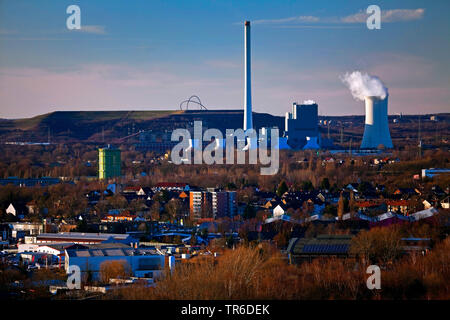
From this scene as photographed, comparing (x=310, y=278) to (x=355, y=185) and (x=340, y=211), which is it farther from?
(x=355, y=185)

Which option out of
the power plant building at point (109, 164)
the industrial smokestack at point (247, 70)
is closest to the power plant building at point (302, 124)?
the industrial smokestack at point (247, 70)

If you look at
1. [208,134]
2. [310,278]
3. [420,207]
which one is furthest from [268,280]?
[208,134]

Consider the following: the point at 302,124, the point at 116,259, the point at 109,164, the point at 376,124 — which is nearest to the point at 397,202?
the point at 116,259

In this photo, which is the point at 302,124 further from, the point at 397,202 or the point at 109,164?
the point at 397,202

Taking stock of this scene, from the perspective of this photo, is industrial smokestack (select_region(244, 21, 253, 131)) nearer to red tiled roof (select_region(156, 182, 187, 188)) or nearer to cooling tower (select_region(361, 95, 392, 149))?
cooling tower (select_region(361, 95, 392, 149))

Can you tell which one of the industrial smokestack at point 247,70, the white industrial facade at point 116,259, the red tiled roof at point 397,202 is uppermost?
the industrial smokestack at point 247,70

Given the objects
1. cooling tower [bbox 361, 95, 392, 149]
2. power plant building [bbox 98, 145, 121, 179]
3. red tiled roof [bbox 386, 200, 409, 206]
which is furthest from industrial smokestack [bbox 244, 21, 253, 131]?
red tiled roof [bbox 386, 200, 409, 206]

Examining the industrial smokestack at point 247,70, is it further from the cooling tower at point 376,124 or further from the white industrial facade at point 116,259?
the white industrial facade at point 116,259
